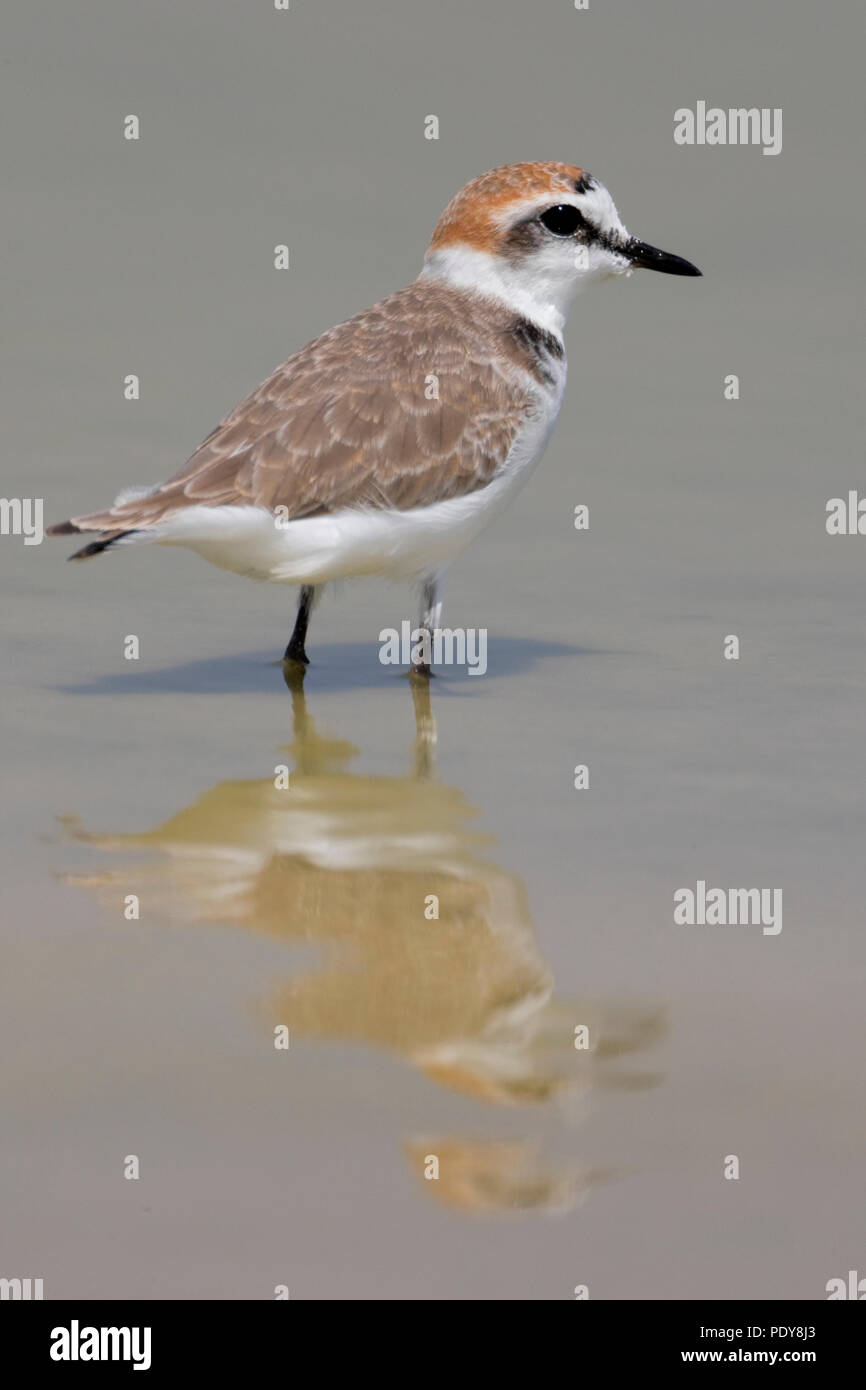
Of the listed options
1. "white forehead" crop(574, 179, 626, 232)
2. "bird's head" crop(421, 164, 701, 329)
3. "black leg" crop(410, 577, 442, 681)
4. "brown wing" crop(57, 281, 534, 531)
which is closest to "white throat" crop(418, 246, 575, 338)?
"bird's head" crop(421, 164, 701, 329)

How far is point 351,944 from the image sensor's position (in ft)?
23.0

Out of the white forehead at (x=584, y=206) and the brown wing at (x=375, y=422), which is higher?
the white forehead at (x=584, y=206)

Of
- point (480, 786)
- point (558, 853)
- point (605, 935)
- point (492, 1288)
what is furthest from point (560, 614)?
point (492, 1288)

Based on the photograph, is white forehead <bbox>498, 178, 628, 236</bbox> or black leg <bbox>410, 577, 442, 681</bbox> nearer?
black leg <bbox>410, 577, 442, 681</bbox>

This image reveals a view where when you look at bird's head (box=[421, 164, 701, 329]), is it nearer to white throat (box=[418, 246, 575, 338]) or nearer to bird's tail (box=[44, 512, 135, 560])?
white throat (box=[418, 246, 575, 338])

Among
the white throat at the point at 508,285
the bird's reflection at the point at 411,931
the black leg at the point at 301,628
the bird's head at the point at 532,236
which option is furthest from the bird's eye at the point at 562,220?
the bird's reflection at the point at 411,931

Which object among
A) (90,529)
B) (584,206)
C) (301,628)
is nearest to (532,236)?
(584,206)

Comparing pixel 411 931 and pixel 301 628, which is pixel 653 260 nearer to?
pixel 301 628

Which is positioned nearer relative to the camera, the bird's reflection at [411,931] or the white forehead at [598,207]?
the bird's reflection at [411,931]

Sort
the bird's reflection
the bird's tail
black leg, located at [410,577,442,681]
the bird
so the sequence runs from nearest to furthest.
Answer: the bird's reflection < the bird's tail < the bird < black leg, located at [410,577,442,681]

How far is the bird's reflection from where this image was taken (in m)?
6.03

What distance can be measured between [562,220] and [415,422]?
4.58ft

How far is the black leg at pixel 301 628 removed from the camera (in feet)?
33.9

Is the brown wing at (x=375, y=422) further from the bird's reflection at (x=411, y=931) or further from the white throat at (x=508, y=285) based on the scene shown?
the bird's reflection at (x=411, y=931)
